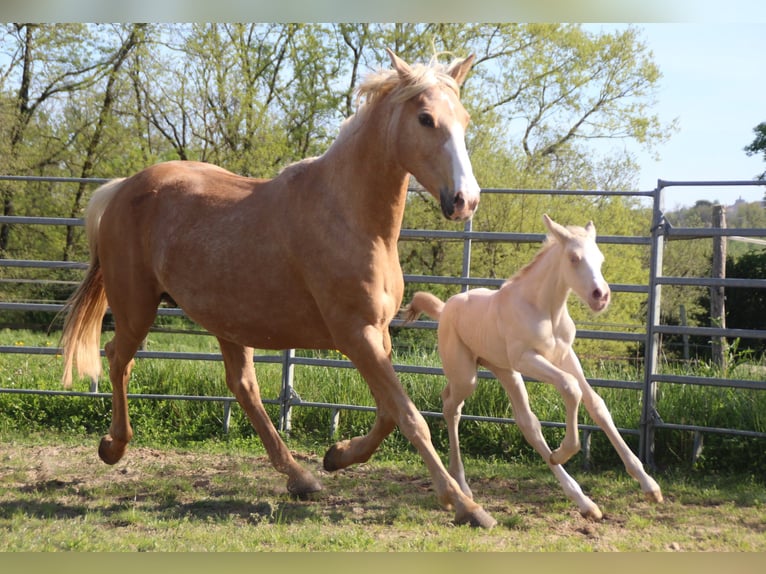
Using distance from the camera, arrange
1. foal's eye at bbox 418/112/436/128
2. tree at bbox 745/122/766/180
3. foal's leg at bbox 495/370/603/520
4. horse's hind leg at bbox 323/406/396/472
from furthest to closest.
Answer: tree at bbox 745/122/766/180, horse's hind leg at bbox 323/406/396/472, foal's leg at bbox 495/370/603/520, foal's eye at bbox 418/112/436/128

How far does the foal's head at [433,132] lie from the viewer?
11.9 feet

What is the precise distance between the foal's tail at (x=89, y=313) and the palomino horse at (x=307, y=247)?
0.13 m

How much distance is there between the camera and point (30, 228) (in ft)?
53.9

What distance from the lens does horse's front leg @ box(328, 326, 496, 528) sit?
154 inches

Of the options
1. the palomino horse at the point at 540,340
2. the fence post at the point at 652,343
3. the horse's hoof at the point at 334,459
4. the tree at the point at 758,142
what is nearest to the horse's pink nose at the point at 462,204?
the palomino horse at the point at 540,340

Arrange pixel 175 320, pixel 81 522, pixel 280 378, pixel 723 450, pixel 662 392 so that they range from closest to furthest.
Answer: pixel 81 522 < pixel 723 450 < pixel 662 392 < pixel 280 378 < pixel 175 320

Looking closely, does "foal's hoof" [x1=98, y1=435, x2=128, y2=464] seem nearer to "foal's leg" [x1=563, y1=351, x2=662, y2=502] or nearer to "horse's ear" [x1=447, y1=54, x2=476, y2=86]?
"foal's leg" [x1=563, y1=351, x2=662, y2=502]

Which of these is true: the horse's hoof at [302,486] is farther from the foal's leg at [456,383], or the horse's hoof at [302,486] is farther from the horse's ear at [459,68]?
the horse's ear at [459,68]

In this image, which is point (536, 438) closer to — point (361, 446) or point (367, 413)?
point (361, 446)

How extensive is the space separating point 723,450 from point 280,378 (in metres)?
3.79

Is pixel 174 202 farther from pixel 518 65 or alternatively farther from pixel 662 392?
pixel 518 65

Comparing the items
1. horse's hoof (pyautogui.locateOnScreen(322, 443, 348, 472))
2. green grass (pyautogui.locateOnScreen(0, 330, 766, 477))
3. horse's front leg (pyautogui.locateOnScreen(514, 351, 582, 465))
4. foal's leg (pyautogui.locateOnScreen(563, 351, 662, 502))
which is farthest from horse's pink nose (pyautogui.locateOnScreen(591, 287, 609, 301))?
green grass (pyautogui.locateOnScreen(0, 330, 766, 477))

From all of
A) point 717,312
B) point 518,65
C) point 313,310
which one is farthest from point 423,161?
point 518,65

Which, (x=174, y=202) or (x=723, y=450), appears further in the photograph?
(x=723, y=450)
